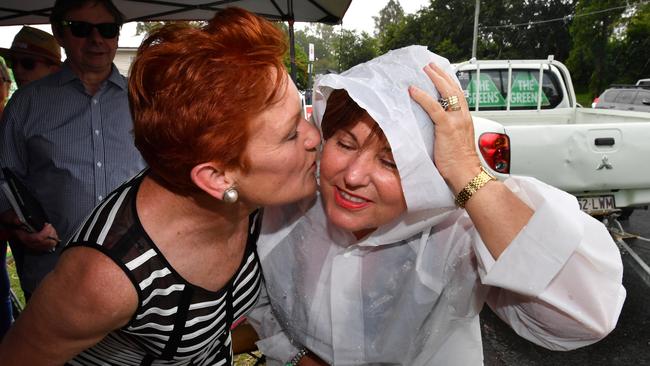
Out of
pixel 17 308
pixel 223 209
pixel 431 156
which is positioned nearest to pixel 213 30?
pixel 223 209

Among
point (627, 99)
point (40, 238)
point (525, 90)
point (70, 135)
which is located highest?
point (70, 135)

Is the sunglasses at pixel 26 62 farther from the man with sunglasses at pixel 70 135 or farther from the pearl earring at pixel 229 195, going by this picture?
the pearl earring at pixel 229 195

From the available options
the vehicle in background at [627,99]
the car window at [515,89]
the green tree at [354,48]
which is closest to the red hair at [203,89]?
the car window at [515,89]

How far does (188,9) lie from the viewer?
13.5 ft

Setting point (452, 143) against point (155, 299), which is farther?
point (155, 299)

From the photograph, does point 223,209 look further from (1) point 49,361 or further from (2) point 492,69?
(2) point 492,69

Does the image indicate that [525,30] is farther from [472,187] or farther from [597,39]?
[472,187]

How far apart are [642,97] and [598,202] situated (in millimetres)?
12317

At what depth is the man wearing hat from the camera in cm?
365

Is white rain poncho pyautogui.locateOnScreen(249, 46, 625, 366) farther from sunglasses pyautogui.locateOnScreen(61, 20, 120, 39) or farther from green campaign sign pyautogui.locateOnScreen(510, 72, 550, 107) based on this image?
green campaign sign pyautogui.locateOnScreen(510, 72, 550, 107)

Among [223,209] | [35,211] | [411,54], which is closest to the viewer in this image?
[411,54]

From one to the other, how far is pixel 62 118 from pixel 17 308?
195 centimetres

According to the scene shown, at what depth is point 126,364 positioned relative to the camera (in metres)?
1.53

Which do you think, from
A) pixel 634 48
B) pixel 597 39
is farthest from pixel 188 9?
pixel 597 39
